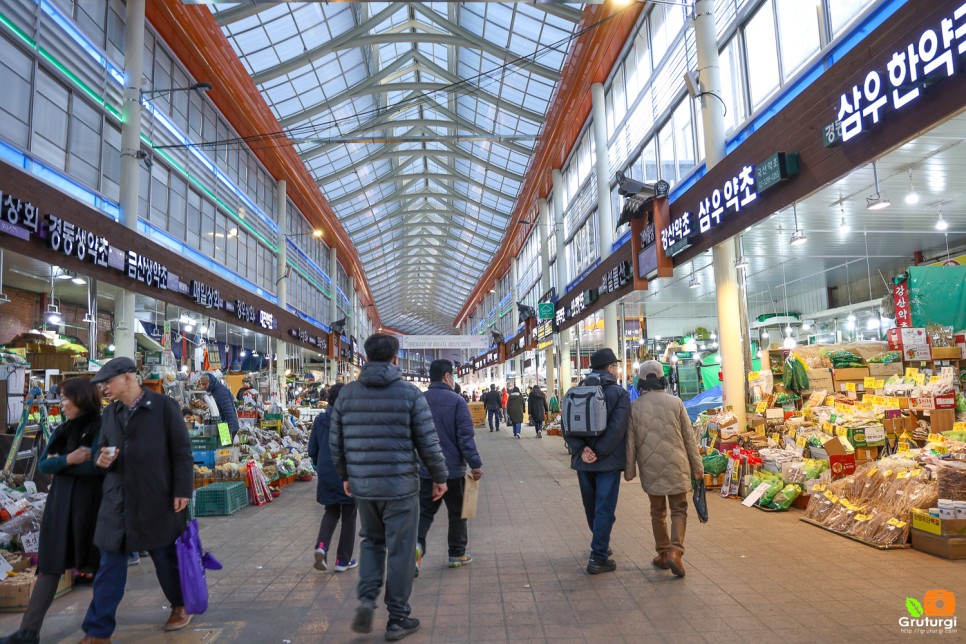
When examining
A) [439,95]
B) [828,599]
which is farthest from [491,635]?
[439,95]

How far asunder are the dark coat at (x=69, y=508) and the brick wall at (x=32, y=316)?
311 inches

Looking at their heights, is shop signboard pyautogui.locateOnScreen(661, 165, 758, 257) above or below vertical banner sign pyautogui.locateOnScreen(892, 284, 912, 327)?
above

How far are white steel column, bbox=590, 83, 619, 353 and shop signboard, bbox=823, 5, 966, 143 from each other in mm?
9130

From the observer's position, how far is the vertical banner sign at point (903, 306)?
330 inches

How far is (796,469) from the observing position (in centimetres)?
649

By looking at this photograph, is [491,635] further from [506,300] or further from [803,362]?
[506,300]

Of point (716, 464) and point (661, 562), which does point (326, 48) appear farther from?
point (661, 562)

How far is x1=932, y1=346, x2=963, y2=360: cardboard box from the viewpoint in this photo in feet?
22.8

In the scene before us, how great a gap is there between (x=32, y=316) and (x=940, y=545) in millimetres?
13846

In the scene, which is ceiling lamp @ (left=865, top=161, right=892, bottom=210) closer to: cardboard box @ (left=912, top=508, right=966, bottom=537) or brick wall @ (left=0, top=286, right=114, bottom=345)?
cardboard box @ (left=912, top=508, right=966, bottom=537)

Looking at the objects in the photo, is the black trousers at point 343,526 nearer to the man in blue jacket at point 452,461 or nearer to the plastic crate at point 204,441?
the man in blue jacket at point 452,461

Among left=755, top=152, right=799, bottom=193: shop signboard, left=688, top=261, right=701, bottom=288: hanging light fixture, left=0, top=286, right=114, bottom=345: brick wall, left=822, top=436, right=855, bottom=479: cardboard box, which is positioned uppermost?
left=755, top=152, right=799, bottom=193: shop signboard

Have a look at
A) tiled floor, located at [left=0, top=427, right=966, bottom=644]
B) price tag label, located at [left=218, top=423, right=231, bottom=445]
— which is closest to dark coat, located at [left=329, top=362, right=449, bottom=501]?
tiled floor, located at [left=0, top=427, right=966, bottom=644]

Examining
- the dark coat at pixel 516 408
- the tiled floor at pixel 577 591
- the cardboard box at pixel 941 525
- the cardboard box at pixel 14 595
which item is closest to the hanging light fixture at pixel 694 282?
the dark coat at pixel 516 408
